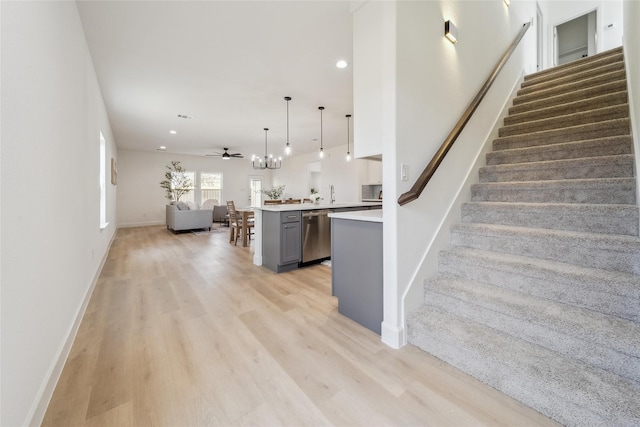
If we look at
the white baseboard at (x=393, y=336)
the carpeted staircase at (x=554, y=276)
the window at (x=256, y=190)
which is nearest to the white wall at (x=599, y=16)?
the carpeted staircase at (x=554, y=276)

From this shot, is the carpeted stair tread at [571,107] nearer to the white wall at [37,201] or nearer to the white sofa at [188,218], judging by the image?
the white wall at [37,201]

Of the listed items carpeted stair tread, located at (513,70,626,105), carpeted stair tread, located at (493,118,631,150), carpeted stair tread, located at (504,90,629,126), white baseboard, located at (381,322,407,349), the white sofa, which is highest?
carpeted stair tread, located at (513,70,626,105)

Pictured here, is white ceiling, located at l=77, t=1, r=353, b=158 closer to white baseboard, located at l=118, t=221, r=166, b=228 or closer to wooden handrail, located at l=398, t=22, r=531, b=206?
wooden handrail, located at l=398, t=22, r=531, b=206

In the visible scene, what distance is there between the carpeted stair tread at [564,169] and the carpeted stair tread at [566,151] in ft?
0.56

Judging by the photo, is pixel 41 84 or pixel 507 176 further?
pixel 507 176

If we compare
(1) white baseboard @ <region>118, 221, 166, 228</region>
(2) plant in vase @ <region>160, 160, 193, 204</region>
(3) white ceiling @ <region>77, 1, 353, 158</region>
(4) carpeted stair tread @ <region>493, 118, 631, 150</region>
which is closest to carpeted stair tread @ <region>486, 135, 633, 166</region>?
(4) carpeted stair tread @ <region>493, 118, 631, 150</region>

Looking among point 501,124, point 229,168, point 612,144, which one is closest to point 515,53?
point 501,124

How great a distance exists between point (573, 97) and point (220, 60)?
427cm

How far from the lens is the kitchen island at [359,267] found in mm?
2031

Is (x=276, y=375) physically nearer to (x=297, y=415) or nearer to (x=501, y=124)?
(x=297, y=415)

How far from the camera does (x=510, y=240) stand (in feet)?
→ 6.59

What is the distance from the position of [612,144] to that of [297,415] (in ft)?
10.4

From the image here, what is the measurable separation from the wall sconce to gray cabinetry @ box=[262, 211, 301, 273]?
2.63 meters

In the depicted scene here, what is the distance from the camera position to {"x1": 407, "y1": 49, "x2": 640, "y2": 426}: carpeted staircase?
4.16 feet
